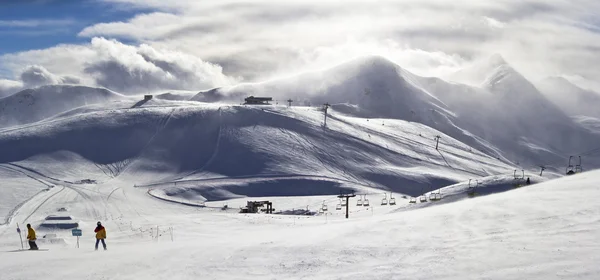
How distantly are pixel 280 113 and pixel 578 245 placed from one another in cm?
14484

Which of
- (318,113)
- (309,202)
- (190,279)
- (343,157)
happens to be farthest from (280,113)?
(190,279)

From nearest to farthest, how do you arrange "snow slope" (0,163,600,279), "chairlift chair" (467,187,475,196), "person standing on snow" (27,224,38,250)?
1. "snow slope" (0,163,600,279)
2. "person standing on snow" (27,224,38,250)
3. "chairlift chair" (467,187,475,196)

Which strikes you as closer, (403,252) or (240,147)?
(403,252)

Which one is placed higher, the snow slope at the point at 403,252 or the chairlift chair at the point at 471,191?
the chairlift chair at the point at 471,191

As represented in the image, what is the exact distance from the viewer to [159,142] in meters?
150

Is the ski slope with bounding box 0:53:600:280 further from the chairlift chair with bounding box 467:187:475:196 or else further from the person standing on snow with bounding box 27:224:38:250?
the person standing on snow with bounding box 27:224:38:250

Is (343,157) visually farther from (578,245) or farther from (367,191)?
(578,245)

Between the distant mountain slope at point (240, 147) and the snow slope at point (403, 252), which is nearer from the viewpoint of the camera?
the snow slope at point (403, 252)

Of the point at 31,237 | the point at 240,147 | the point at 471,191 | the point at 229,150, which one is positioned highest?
the point at 240,147

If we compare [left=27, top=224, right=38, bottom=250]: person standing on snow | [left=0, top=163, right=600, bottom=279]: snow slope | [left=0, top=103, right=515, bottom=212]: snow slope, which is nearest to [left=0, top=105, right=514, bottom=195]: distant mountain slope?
[left=0, top=103, right=515, bottom=212]: snow slope

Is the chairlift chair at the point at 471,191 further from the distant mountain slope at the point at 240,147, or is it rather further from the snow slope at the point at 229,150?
the distant mountain slope at the point at 240,147

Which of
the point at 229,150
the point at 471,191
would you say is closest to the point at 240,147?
the point at 229,150

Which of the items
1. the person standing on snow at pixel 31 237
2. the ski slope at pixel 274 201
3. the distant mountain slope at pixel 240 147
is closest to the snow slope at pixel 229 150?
the distant mountain slope at pixel 240 147

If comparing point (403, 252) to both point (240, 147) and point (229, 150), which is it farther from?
point (240, 147)
